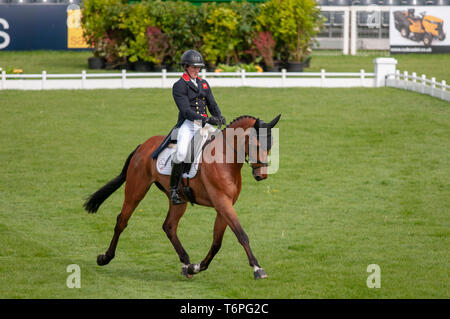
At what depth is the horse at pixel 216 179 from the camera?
9.39 meters

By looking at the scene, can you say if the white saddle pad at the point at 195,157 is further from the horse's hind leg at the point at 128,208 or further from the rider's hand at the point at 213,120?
the horse's hind leg at the point at 128,208

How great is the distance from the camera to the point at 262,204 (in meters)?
16.0

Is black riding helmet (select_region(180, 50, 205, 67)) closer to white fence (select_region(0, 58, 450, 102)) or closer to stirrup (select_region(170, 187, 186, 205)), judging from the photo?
stirrup (select_region(170, 187, 186, 205))

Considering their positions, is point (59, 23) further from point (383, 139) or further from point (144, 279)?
point (144, 279)

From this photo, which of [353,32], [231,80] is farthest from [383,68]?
[353,32]

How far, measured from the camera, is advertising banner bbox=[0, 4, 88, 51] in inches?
1951

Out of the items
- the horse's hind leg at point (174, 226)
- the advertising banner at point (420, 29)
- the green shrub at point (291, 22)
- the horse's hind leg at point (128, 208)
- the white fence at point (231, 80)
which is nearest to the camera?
the horse's hind leg at point (174, 226)

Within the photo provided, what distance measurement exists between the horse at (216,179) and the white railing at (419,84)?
1946 cm

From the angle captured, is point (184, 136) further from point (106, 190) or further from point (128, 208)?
point (106, 190)

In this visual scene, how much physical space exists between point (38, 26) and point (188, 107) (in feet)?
140

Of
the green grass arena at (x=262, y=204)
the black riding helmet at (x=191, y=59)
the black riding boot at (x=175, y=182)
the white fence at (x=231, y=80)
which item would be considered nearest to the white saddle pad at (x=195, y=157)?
the black riding boot at (x=175, y=182)

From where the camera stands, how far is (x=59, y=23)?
1975 inches

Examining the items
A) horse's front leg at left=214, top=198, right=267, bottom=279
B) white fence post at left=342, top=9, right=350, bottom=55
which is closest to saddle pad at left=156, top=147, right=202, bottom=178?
horse's front leg at left=214, top=198, right=267, bottom=279

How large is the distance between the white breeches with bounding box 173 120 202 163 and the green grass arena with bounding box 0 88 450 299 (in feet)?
6.00
